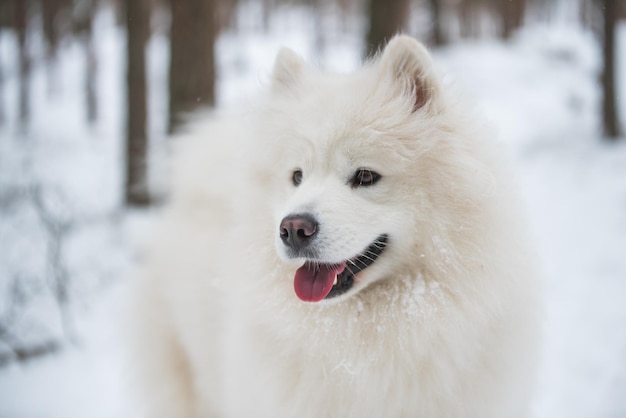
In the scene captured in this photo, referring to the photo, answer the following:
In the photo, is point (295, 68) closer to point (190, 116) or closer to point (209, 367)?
point (209, 367)

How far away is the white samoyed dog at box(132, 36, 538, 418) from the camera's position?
83.7 inches

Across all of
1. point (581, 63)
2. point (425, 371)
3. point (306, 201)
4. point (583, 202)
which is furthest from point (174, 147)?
point (581, 63)

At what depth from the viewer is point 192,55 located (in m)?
5.83

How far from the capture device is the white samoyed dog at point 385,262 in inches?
83.7

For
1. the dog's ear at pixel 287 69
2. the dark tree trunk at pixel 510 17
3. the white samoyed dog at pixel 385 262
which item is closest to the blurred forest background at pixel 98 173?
the dog's ear at pixel 287 69

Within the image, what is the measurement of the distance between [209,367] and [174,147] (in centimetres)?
184

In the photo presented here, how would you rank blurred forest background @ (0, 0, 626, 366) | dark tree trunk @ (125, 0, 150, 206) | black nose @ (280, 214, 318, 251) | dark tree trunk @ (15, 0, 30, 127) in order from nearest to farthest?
black nose @ (280, 214, 318, 251) → blurred forest background @ (0, 0, 626, 366) → dark tree trunk @ (125, 0, 150, 206) → dark tree trunk @ (15, 0, 30, 127)

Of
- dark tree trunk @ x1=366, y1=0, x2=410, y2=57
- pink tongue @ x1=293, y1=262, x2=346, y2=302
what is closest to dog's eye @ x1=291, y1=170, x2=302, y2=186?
pink tongue @ x1=293, y1=262, x2=346, y2=302

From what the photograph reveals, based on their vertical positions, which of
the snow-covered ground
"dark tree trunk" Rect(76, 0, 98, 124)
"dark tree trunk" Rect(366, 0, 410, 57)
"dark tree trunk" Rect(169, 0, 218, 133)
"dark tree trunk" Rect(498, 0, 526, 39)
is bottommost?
the snow-covered ground

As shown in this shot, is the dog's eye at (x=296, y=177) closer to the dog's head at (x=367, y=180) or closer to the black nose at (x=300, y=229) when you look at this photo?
the dog's head at (x=367, y=180)

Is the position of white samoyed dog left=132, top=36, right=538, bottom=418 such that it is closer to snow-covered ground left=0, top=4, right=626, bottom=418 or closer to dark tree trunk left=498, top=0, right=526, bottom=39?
snow-covered ground left=0, top=4, right=626, bottom=418

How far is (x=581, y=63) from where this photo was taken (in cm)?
2131

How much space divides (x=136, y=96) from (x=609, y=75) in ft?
32.2

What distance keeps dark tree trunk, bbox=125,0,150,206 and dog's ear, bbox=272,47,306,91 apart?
701 centimetres
